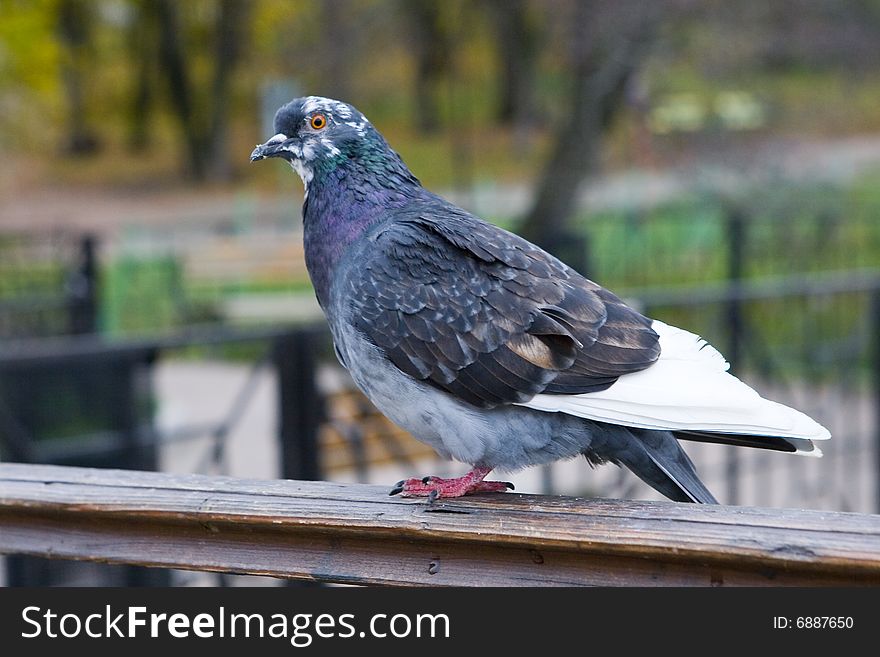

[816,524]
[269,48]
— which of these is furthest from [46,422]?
[269,48]

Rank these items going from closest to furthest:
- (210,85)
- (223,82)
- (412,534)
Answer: (412,534), (223,82), (210,85)

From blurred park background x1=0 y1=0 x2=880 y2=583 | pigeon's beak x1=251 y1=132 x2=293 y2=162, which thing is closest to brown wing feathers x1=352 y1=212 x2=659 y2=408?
pigeon's beak x1=251 y1=132 x2=293 y2=162

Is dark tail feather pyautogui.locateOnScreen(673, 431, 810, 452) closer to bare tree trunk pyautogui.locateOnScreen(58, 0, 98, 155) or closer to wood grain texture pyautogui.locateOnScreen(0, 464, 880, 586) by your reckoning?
wood grain texture pyautogui.locateOnScreen(0, 464, 880, 586)

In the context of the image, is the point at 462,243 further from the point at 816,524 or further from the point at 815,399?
the point at 815,399

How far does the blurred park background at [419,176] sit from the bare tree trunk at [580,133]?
0.04 metres

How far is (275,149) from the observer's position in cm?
259

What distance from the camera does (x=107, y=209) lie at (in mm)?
27141

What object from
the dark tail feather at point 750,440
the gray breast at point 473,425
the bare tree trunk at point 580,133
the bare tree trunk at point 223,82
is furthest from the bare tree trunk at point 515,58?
the dark tail feather at point 750,440

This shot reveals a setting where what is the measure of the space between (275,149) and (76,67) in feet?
78.8

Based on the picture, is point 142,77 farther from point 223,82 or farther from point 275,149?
point 275,149

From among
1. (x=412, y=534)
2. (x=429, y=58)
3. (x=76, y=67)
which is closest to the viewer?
(x=412, y=534)

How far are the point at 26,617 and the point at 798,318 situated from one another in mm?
8881

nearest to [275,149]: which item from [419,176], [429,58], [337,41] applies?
[337,41]

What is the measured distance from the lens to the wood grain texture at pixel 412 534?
1722 millimetres
